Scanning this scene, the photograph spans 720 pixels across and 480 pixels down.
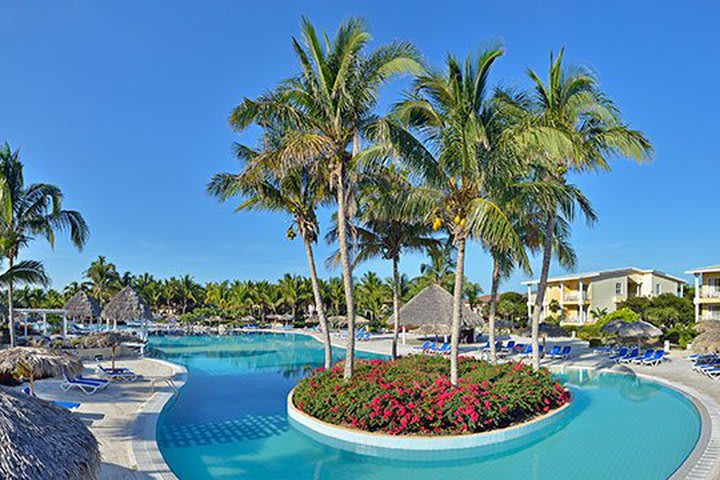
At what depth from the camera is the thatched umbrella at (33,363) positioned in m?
10.1

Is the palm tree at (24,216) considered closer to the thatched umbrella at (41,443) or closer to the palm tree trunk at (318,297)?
the palm tree trunk at (318,297)

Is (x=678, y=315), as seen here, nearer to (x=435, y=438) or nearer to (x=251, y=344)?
(x=251, y=344)

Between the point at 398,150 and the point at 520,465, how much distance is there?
20.7 ft

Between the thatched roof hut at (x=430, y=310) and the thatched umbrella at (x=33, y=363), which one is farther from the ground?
the thatched roof hut at (x=430, y=310)

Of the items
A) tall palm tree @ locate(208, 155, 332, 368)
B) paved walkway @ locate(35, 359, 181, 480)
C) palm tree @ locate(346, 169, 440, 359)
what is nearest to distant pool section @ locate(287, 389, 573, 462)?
paved walkway @ locate(35, 359, 181, 480)

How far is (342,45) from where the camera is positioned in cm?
1077

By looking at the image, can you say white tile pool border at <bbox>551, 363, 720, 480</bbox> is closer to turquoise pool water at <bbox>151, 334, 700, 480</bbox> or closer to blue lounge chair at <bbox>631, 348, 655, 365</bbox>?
turquoise pool water at <bbox>151, 334, 700, 480</bbox>

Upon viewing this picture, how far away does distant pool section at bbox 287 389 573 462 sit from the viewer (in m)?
8.78

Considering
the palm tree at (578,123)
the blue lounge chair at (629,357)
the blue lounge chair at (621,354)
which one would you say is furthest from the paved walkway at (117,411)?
the blue lounge chair at (621,354)

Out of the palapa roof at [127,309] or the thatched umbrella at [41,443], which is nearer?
the thatched umbrella at [41,443]

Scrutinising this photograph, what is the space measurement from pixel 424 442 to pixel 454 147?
5.98m

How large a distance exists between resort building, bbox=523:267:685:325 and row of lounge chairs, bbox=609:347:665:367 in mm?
18399

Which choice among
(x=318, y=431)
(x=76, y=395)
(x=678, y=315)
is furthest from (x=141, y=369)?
(x=678, y=315)

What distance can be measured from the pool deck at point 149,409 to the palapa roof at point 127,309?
2107mm
